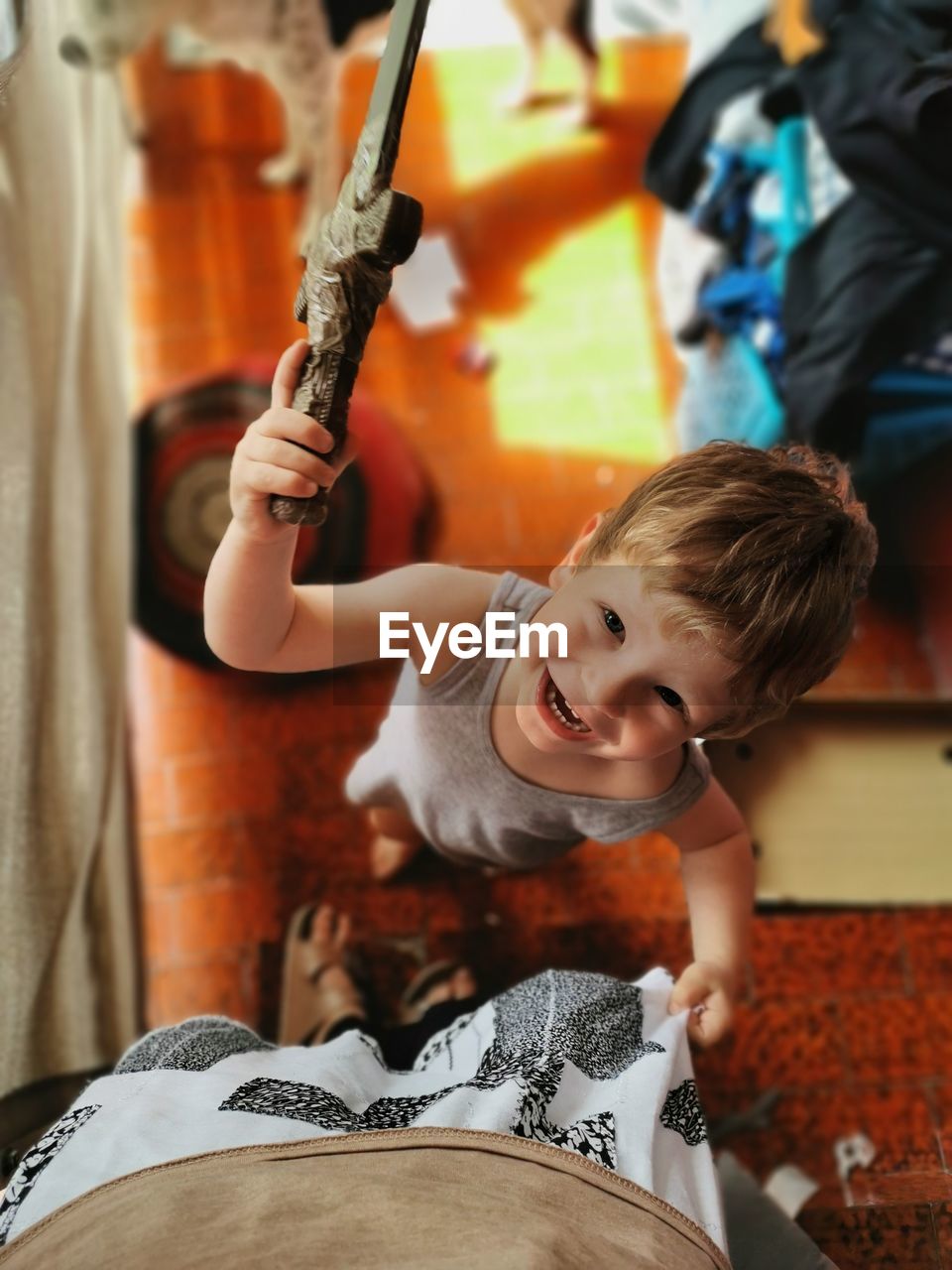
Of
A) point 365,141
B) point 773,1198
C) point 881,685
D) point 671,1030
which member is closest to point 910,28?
point 881,685

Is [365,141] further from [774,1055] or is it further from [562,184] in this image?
[562,184]

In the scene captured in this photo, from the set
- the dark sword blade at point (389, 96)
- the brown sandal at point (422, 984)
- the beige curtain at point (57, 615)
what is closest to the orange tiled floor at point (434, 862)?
the brown sandal at point (422, 984)

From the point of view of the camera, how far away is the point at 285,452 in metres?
0.43

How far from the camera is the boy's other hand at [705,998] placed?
2.07ft

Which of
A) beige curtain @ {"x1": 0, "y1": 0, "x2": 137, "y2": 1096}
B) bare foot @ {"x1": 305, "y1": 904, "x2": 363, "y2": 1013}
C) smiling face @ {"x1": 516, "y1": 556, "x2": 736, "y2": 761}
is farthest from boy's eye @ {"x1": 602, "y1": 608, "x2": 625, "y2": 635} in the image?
bare foot @ {"x1": 305, "y1": 904, "x2": 363, "y2": 1013}

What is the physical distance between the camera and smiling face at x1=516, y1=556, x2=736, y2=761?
47cm

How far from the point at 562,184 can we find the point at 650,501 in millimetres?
1337

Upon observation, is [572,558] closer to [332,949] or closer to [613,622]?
[613,622]

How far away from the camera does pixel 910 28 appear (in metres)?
0.83

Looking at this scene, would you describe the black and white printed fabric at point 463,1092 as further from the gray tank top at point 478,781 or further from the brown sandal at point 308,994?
the brown sandal at point 308,994

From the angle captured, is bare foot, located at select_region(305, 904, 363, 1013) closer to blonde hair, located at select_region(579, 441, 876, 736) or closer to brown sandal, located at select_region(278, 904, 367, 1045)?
brown sandal, located at select_region(278, 904, 367, 1045)

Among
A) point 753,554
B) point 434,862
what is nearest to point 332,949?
point 434,862

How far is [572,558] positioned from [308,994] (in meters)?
0.65

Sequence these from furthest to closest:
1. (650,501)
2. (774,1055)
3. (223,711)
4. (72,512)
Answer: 1. (223,711)
2. (72,512)
3. (774,1055)
4. (650,501)
